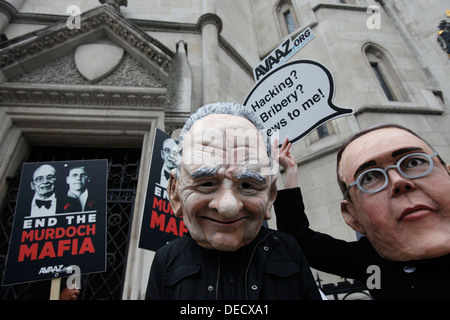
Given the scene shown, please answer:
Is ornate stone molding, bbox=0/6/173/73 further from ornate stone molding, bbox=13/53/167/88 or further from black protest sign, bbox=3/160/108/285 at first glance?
black protest sign, bbox=3/160/108/285

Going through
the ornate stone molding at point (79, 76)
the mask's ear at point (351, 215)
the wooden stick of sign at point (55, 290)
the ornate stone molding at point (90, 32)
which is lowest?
the wooden stick of sign at point (55, 290)

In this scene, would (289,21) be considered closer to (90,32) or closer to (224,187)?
(90,32)

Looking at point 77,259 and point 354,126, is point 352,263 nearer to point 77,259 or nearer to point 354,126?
point 77,259

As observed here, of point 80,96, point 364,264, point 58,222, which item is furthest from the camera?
point 80,96

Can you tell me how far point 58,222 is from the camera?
248 cm

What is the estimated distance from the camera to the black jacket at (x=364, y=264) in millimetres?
1011

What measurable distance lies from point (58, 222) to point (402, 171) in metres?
3.09

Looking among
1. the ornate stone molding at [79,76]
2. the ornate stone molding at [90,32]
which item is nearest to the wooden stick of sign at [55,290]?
the ornate stone molding at [79,76]

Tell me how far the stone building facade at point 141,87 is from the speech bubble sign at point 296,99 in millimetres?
689

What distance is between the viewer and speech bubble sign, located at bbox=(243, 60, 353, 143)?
202cm

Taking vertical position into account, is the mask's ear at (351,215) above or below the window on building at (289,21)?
below

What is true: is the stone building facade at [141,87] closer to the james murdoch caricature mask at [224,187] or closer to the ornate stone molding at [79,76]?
the ornate stone molding at [79,76]

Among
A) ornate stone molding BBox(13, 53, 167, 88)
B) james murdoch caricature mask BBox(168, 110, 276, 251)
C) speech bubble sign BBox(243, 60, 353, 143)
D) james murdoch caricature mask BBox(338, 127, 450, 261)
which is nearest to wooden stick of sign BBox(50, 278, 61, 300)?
james murdoch caricature mask BBox(168, 110, 276, 251)

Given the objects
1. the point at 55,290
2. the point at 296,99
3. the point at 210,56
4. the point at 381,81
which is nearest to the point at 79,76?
the point at 210,56
